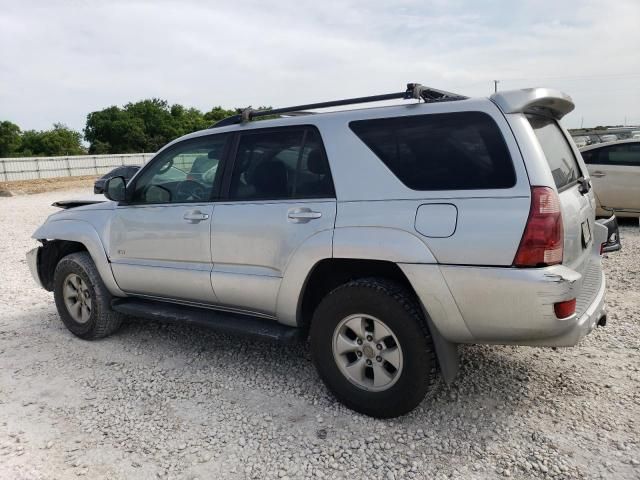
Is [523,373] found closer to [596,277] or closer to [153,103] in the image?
[596,277]

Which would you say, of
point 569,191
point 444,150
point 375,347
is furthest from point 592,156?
point 375,347

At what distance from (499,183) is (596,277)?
124 cm

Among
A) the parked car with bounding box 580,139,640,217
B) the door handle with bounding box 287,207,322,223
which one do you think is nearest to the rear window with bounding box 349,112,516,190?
the door handle with bounding box 287,207,322,223

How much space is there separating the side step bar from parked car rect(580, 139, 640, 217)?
712 cm

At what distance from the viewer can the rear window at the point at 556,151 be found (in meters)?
2.94

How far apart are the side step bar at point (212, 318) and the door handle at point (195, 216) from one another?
70 cm

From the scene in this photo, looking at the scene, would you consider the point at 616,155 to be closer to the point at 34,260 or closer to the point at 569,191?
the point at 569,191

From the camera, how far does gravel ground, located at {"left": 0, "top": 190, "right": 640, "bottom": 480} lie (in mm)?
2748

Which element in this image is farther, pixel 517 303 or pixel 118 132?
pixel 118 132

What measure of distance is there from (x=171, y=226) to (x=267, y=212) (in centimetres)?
93

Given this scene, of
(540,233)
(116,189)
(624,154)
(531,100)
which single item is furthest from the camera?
(624,154)

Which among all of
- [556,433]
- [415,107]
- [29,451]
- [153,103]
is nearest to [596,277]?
[556,433]

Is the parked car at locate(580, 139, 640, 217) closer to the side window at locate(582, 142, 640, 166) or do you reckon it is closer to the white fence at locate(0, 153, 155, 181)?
the side window at locate(582, 142, 640, 166)

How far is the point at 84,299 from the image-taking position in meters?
4.65
